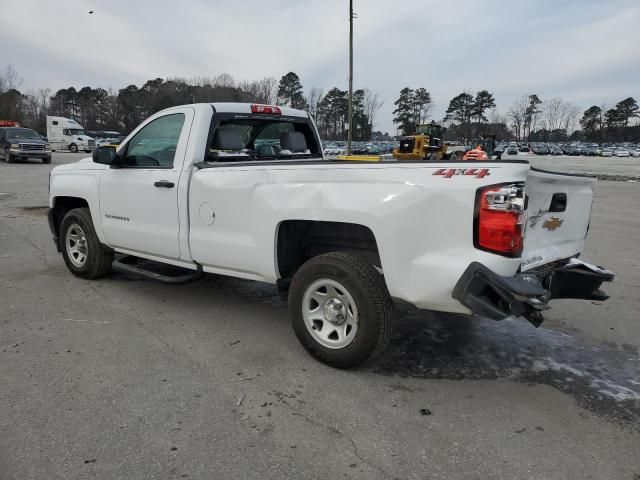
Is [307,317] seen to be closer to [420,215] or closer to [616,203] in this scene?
[420,215]

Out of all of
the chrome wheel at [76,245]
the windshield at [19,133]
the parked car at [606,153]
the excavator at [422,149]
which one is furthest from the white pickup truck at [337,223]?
the parked car at [606,153]

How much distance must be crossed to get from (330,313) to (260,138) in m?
2.43

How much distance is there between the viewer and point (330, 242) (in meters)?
3.94

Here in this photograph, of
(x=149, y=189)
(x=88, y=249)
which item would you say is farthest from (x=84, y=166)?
(x=149, y=189)

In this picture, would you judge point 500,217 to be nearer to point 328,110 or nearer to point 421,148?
point 421,148

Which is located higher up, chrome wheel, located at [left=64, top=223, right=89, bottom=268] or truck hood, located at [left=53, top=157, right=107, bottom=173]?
truck hood, located at [left=53, top=157, right=107, bottom=173]

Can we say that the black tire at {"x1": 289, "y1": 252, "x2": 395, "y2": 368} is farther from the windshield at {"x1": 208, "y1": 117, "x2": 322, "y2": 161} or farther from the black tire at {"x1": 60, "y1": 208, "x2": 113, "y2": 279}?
the black tire at {"x1": 60, "y1": 208, "x2": 113, "y2": 279}

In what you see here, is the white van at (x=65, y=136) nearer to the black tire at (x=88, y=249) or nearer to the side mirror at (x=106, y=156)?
the black tire at (x=88, y=249)

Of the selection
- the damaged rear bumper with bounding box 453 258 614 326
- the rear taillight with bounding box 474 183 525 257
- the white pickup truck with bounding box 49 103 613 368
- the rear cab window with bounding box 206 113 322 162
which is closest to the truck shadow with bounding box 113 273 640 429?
the white pickup truck with bounding box 49 103 613 368

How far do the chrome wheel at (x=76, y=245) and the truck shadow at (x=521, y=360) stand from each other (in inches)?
145

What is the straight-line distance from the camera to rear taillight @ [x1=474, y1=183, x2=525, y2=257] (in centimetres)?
281

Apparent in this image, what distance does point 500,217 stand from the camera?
2.82m

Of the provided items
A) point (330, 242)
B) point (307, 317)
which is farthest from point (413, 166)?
point (307, 317)

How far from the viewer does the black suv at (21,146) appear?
25812 millimetres
